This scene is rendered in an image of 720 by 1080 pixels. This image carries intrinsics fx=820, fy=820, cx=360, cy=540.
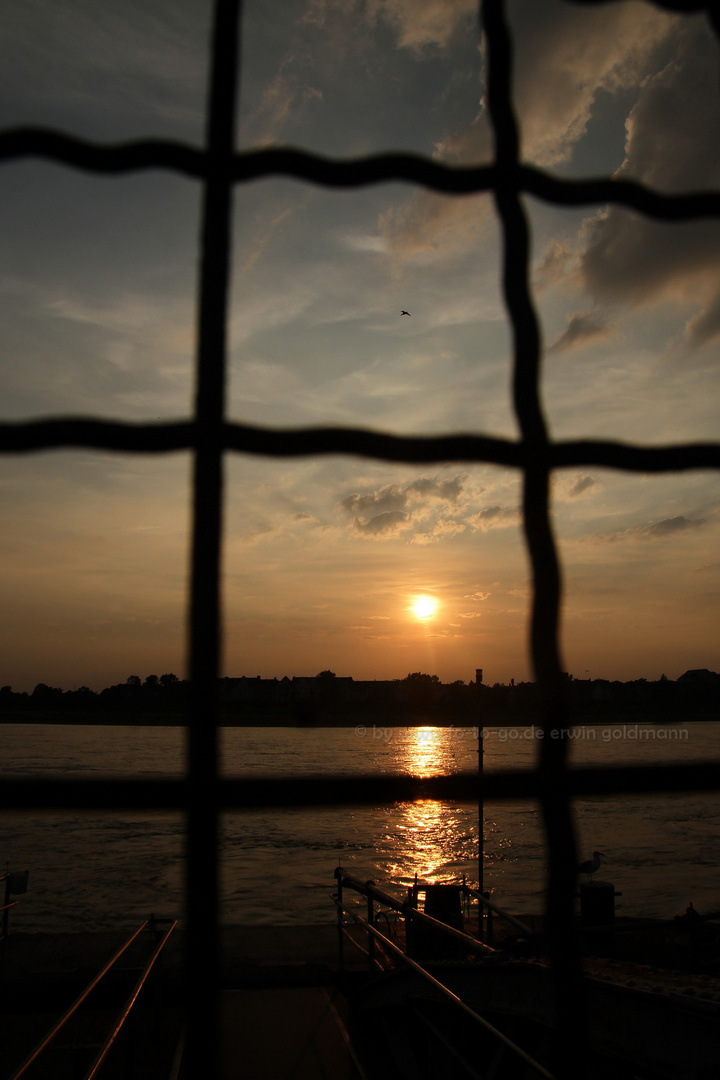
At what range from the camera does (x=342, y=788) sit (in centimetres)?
93

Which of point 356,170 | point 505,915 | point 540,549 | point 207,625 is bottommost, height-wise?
point 505,915

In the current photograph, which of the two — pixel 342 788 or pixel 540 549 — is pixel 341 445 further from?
pixel 342 788

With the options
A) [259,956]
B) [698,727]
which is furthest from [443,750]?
[259,956]

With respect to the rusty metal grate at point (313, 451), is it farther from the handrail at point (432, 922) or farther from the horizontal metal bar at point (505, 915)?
the horizontal metal bar at point (505, 915)

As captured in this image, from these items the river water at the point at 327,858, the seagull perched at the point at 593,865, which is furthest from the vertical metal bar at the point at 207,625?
the seagull perched at the point at 593,865

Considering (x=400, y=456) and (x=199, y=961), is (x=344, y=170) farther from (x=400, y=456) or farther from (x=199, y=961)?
(x=199, y=961)

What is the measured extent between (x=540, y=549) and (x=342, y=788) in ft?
1.39

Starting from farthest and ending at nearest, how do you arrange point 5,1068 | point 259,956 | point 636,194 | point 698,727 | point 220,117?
point 698,727 → point 259,956 → point 5,1068 → point 636,194 → point 220,117

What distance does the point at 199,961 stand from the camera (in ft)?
3.04

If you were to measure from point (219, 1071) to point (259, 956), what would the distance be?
1022 centimetres

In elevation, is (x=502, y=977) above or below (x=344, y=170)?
below

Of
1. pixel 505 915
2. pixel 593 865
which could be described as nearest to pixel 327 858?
pixel 593 865

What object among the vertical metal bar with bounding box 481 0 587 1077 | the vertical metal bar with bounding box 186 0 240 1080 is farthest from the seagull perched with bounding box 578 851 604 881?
the vertical metal bar with bounding box 186 0 240 1080

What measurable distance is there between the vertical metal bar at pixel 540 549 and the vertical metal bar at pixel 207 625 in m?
0.41
